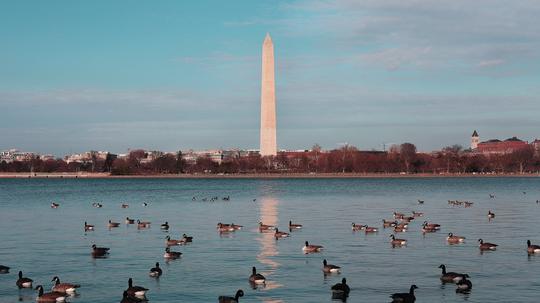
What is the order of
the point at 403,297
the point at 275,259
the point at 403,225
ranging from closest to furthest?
the point at 403,297 < the point at 275,259 < the point at 403,225

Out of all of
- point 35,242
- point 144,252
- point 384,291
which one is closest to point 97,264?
point 144,252

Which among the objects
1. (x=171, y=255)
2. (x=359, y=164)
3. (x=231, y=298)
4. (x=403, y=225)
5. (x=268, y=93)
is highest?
(x=268, y=93)

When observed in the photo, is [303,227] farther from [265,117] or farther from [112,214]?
[265,117]

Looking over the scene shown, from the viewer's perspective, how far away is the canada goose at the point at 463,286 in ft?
58.5

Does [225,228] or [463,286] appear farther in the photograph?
[225,228]

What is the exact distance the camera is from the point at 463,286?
1791 cm

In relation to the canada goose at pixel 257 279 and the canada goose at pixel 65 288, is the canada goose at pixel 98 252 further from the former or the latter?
the canada goose at pixel 257 279

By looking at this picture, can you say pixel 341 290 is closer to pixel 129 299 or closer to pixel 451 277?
pixel 451 277

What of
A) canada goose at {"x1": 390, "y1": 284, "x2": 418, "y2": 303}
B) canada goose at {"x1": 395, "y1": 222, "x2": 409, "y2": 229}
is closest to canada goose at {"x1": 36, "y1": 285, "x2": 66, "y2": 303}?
canada goose at {"x1": 390, "y1": 284, "x2": 418, "y2": 303}

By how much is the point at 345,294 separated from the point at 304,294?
34.9 inches

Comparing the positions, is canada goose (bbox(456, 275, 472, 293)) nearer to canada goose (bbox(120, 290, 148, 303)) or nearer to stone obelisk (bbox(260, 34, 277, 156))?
canada goose (bbox(120, 290, 148, 303))

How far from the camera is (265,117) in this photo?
99.8 m

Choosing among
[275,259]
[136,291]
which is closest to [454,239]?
[275,259]

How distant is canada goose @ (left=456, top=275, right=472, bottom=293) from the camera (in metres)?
17.8
